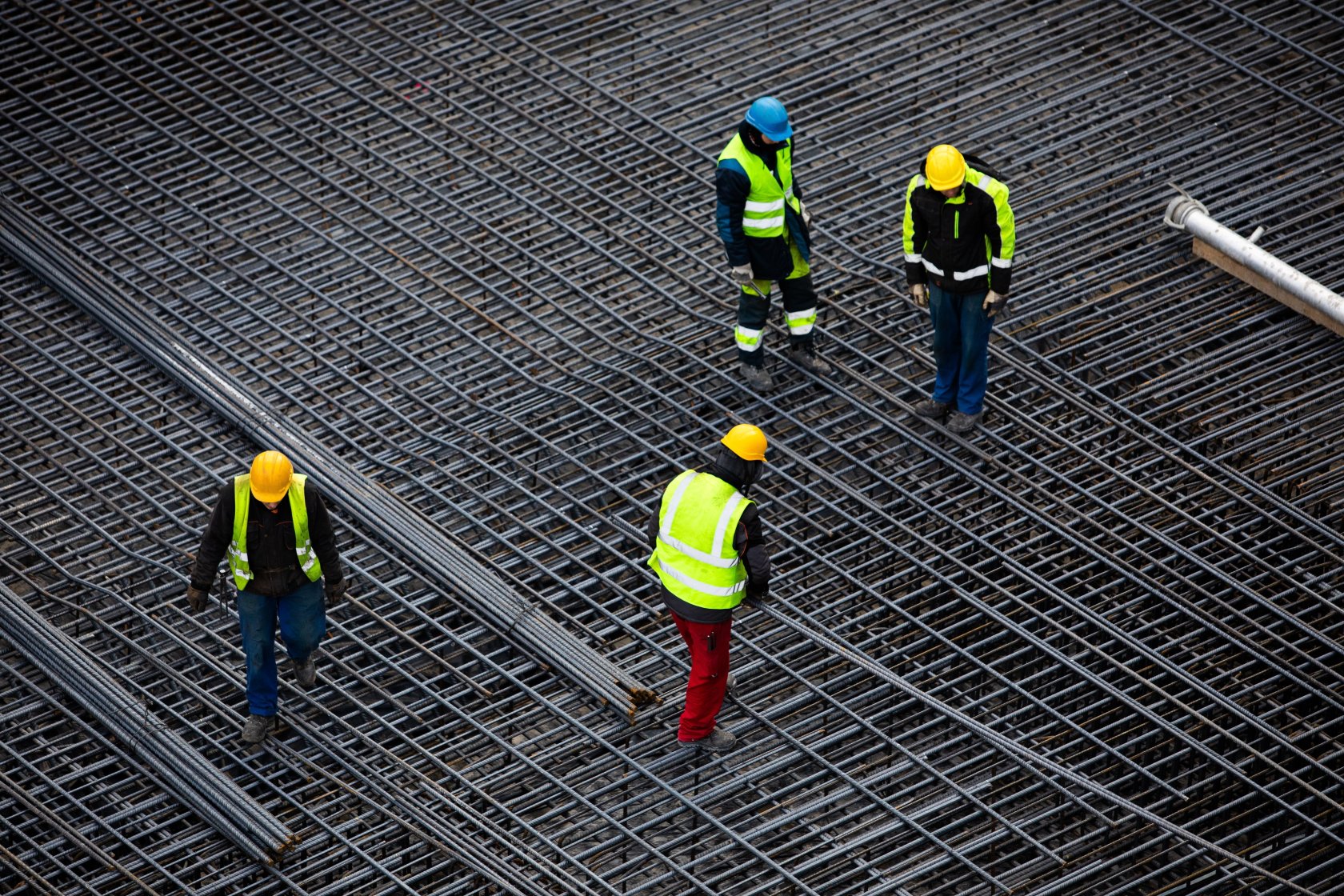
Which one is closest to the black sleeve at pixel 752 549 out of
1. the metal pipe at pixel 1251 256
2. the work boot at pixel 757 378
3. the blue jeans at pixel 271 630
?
the blue jeans at pixel 271 630

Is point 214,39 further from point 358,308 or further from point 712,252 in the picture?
point 712,252

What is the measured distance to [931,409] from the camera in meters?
9.68

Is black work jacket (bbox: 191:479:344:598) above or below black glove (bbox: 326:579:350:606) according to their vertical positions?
above

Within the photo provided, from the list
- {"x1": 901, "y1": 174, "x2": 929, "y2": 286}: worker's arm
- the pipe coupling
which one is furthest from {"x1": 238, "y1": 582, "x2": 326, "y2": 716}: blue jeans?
the pipe coupling

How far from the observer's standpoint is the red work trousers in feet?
25.5

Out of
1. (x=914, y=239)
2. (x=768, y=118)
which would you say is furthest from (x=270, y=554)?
(x=914, y=239)

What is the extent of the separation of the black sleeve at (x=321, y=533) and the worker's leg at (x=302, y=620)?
108 mm

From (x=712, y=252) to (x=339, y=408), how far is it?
2421 mm

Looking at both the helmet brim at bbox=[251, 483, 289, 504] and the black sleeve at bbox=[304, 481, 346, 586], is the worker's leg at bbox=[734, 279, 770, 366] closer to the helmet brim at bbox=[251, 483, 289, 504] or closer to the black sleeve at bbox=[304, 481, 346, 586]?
the black sleeve at bbox=[304, 481, 346, 586]

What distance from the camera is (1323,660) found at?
8.53 metres

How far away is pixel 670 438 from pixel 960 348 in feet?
5.36

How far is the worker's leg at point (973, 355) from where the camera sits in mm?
9117

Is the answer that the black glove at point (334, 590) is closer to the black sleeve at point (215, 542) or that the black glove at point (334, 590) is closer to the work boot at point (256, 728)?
the black sleeve at point (215, 542)

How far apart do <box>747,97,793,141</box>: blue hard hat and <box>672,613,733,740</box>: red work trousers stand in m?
2.58
